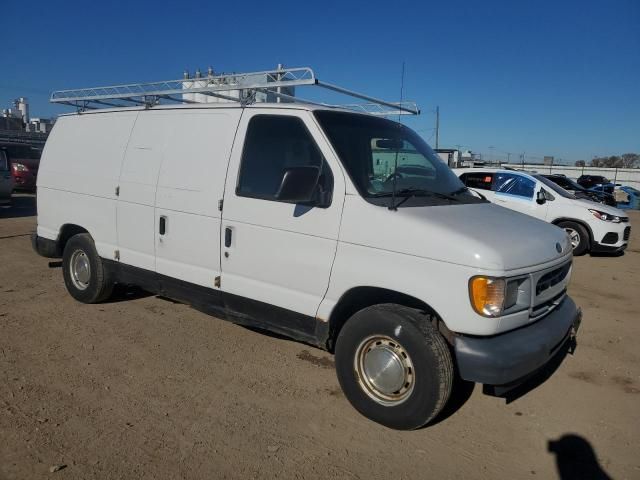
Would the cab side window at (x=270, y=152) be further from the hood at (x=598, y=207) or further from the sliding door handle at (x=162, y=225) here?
the hood at (x=598, y=207)

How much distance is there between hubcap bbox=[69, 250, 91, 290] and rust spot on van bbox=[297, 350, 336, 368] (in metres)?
2.72

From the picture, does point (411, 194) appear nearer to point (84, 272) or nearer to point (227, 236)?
point (227, 236)

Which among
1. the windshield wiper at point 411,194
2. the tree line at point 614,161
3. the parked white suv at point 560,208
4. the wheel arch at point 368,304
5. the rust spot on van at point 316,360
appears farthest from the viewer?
the tree line at point 614,161

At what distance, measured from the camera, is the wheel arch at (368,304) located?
10.8 feet

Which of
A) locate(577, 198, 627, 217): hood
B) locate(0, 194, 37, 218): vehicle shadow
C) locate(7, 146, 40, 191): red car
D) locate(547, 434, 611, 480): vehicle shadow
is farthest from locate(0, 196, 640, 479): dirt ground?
locate(7, 146, 40, 191): red car

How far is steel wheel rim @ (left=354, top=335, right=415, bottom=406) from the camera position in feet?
10.8

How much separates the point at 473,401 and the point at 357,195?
190cm

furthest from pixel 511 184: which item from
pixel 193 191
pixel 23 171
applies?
pixel 23 171

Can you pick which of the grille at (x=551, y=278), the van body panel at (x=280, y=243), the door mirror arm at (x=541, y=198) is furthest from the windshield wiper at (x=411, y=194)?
the door mirror arm at (x=541, y=198)

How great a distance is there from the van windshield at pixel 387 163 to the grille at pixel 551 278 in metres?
0.89

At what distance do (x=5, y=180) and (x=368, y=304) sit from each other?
49.3 ft

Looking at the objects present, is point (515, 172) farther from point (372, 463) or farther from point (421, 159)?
point (372, 463)

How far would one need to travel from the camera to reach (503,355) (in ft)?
9.75

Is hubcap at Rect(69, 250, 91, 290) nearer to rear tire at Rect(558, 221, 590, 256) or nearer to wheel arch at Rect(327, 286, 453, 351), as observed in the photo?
wheel arch at Rect(327, 286, 453, 351)
